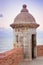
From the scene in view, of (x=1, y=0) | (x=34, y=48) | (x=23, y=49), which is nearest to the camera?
(x=23, y=49)

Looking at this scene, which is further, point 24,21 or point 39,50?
point 39,50

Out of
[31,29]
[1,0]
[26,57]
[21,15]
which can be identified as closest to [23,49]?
[26,57]

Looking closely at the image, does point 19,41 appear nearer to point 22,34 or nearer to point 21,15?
point 22,34

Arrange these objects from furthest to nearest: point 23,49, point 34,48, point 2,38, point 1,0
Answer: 1. point 2,38
2. point 1,0
3. point 34,48
4. point 23,49

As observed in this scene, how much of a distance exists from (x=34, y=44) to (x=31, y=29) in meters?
1.24

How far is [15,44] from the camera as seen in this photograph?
30.1 ft

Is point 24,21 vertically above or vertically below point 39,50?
above

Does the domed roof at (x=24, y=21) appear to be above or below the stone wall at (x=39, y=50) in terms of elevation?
above

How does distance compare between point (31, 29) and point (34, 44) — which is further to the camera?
point (34, 44)

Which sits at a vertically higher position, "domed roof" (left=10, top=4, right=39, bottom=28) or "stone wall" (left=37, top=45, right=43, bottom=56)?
"domed roof" (left=10, top=4, right=39, bottom=28)

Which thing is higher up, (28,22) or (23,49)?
(28,22)

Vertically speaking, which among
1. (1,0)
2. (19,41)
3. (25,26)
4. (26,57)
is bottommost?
(26,57)

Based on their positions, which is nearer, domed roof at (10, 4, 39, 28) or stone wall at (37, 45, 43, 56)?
domed roof at (10, 4, 39, 28)

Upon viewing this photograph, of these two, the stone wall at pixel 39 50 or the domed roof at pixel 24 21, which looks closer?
the domed roof at pixel 24 21
